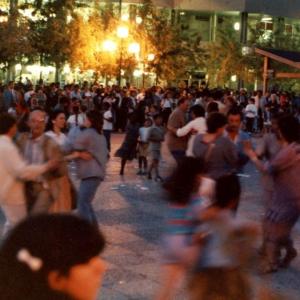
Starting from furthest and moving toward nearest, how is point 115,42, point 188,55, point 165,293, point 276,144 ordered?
1. point 188,55
2. point 115,42
3. point 276,144
4. point 165,293

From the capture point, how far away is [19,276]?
203 cm

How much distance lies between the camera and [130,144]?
52.4 ft

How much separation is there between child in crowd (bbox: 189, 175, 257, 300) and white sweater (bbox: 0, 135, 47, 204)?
2.31 metres

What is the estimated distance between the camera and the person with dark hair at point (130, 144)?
15930 millimetres

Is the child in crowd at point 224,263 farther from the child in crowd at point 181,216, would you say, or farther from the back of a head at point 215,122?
the back of a head at point 215,122

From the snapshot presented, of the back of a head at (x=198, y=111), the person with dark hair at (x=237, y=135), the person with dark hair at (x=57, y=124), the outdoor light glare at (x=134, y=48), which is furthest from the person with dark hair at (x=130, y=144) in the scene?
the outdoor light glare at (x=134, y=48)

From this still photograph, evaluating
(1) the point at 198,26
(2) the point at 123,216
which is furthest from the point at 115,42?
(2) the point at 123,216

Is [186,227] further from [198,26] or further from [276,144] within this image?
[198,26]

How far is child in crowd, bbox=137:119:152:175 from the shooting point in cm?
1552

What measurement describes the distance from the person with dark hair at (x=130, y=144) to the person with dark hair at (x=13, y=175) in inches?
355

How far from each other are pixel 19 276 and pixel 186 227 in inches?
138

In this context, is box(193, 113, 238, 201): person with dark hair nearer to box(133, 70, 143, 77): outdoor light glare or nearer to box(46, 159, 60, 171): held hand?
box(46, 159, 60, 171): held hand

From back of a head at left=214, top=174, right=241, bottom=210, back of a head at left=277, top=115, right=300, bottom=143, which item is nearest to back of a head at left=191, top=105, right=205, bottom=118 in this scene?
back of a head at left=277, top=115, right=300, bottom=143

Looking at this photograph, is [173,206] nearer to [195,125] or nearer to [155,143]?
[195,125]
